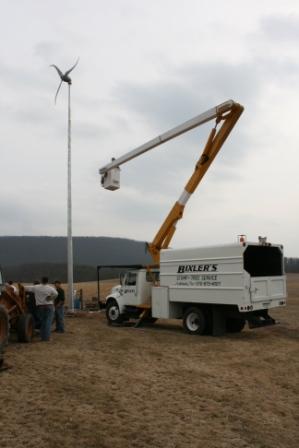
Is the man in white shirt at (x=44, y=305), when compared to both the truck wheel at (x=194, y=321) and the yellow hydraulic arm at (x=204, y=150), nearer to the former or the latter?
the truck wheel at (x=194, y=321)

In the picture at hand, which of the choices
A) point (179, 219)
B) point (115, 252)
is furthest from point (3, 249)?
point (179, 219)

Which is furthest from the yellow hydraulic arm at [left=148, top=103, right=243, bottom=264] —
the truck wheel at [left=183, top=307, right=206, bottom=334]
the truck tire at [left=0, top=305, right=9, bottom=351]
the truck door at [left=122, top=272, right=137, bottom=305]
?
the truck tire at [left=0, top=305, right=9, bottom=351]

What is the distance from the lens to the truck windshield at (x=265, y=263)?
50.9 ft

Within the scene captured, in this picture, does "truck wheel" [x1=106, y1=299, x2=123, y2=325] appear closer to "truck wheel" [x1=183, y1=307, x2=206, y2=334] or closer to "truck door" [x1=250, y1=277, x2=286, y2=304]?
"truck wheel" [x1=183, y1=307, x2=206, y2=334]

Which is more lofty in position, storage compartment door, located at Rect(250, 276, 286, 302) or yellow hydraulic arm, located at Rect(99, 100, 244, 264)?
yellow hydraulic arm, located at Rect(99, 100, 244, 264)

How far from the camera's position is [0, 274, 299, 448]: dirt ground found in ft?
18.9

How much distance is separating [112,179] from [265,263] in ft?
25.2

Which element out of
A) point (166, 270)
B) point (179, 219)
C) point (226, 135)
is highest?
point (226, 135)

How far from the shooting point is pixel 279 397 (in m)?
7.66

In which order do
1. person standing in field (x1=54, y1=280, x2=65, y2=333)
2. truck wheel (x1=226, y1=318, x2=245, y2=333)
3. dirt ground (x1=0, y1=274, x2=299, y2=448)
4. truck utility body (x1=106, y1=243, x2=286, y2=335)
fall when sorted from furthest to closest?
truck wheel (x1=226, y1=318, x2=245, y2=333)
person standing in field (x1=54, y1=280, x2=65, y2=333)
truck utility body (x1=106, y1=243, x2=286, y2=335)
dirt ground (x1=0, y1=274, x2=299, y2=448)

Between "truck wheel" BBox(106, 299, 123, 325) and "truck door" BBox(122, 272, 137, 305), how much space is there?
575mm

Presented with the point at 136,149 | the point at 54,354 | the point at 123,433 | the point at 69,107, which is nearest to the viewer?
the point at 123,433

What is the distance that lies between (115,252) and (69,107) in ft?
398

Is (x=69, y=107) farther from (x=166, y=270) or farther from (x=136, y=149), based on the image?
(x=166, y=270)
